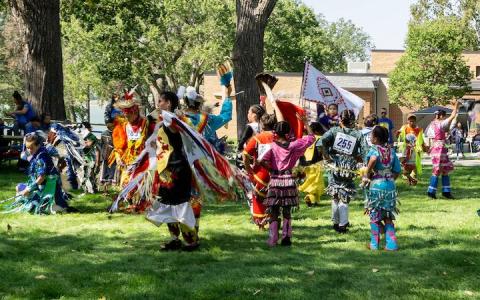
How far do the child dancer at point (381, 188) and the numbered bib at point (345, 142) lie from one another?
0.88m

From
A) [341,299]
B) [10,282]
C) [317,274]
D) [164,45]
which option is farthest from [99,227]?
[164,45]

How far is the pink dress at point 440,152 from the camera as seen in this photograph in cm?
1226

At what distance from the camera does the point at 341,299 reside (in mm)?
5414

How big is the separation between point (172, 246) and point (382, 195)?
2432 millimetres

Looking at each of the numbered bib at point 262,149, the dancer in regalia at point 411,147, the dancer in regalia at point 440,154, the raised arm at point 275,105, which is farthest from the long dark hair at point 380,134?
the dancer in regalia at point 411,147

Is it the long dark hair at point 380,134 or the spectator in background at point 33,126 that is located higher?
the spectator in background at point 33,126

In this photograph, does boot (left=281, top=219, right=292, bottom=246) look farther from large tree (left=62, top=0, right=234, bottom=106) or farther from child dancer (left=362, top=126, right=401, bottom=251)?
large tree (left=62, top=0, right=234, bottom=106)

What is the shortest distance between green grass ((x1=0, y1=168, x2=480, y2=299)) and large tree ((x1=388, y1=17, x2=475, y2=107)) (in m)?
31.1

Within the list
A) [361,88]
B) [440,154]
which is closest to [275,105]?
[440,154]

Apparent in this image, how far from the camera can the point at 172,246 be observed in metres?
7.42

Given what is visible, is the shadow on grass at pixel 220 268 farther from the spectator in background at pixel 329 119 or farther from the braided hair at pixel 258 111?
the spectator in background at pixel 329 119

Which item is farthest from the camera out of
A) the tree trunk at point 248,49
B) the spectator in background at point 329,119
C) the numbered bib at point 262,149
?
the tree trunk at point 248,49

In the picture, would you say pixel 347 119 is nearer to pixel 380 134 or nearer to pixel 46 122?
pixel 380 134

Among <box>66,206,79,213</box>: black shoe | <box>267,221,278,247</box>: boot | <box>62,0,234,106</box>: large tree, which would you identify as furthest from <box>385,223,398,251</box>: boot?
<box>62,0,234,106</box>: large tree
